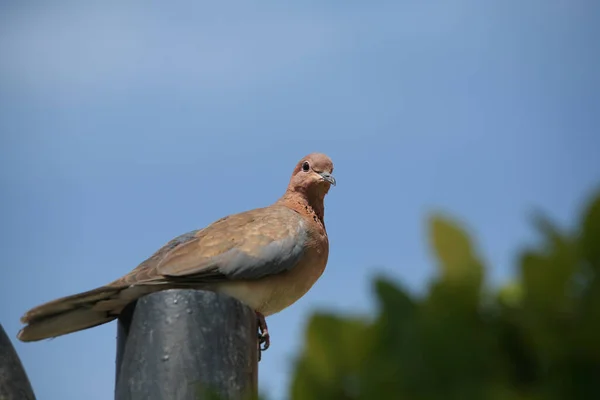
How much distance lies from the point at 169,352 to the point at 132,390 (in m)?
0.24

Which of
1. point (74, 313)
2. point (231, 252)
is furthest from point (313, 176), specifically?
point (74, 313)

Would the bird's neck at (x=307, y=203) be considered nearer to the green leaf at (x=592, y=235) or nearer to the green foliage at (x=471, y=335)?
the green foliage at (x=471, y=335)

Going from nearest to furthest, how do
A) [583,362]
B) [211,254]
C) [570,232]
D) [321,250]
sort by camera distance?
[583,362] → [570,232] → [211,254] → [321,250]

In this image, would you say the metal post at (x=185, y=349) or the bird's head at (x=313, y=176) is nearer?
the metal post at (x=185, y=349)

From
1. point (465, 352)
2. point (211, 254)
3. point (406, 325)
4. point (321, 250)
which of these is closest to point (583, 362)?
point (465, 352)

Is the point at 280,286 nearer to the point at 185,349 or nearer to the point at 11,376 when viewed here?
the point at 185,349

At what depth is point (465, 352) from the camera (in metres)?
1.33

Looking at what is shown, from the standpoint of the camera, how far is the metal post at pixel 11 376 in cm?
347

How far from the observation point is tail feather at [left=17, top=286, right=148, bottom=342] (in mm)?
5023

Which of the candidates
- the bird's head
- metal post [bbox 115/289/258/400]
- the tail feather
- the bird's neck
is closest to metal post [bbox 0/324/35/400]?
metal post [bbox 115/289/258/400]

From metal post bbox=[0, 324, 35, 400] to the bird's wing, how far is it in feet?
5.87

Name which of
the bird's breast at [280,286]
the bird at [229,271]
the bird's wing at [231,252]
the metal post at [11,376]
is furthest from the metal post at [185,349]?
the bird's breast at [280,286]

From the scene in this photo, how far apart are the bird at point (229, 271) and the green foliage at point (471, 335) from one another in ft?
11.9

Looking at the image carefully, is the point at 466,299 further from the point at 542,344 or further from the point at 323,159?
the point at 323,159
